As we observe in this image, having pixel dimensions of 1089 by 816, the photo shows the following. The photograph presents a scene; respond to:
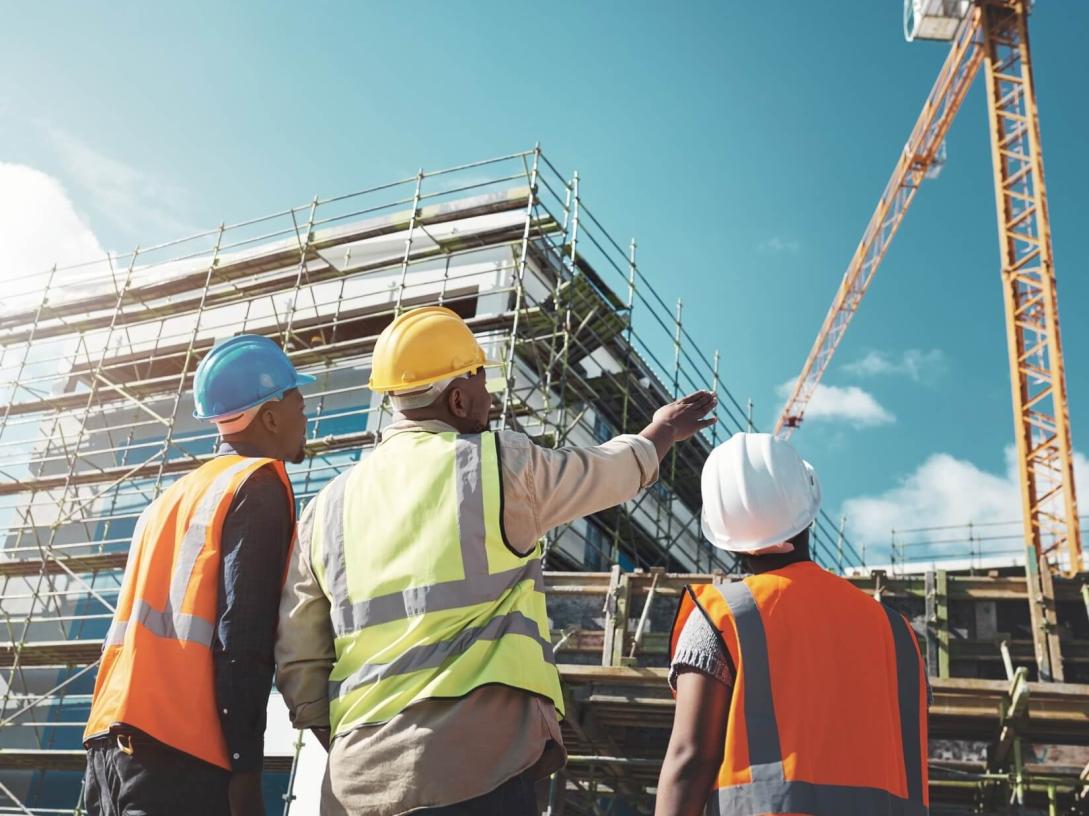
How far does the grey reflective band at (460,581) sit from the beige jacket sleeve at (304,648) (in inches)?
3.7

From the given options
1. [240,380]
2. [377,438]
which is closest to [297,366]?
[377,438]

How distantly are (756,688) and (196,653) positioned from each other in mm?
1370

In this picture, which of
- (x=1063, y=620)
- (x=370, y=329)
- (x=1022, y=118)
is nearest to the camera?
(x=1063, y=620)

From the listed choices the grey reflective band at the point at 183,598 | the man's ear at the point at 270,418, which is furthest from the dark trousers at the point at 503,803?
the man's ear at the point at 270,418

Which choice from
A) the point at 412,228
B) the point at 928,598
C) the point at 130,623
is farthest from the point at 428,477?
the point at 412,228

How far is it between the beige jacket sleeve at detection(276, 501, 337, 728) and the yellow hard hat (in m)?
0.40

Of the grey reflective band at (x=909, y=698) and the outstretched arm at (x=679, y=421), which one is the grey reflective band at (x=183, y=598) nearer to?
the outstretched arm at (x=679, y=421)

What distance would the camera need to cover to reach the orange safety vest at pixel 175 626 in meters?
2.70

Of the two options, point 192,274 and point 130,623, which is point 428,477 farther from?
point 192,274

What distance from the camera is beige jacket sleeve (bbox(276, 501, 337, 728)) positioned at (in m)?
2.65

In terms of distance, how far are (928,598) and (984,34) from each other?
93.2 ft

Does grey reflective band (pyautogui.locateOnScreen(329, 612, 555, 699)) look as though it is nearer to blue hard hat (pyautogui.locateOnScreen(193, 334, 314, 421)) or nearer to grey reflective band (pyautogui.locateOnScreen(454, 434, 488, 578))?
grey reflective band (pyautogui.locateOnScreen(454, 434, 488, 578))

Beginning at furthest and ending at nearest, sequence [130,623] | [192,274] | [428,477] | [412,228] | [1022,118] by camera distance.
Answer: [1022,118], [192,274], [412,228], [130,623], [428,477]

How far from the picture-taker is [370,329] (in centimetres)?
1678
